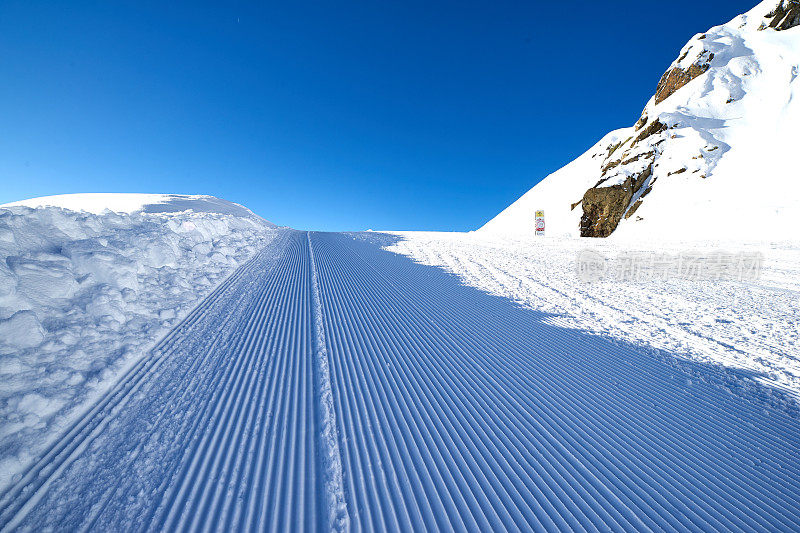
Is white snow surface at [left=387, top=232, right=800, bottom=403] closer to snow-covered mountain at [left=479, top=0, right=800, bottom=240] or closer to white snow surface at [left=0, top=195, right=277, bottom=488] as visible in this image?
white snow surface at [left=0, top=195, right=277, bottom=488]

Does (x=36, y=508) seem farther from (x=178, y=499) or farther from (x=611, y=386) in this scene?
(x=611, y=386)

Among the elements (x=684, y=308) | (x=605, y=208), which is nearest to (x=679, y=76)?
(x=605, y=208)

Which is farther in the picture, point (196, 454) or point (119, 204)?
point (119, 204)

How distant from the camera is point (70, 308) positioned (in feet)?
14.3

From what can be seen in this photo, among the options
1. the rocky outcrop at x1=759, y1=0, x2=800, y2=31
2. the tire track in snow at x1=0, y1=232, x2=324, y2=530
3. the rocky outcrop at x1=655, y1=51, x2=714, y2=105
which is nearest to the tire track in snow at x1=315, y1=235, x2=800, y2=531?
the tire track in snow at x1=0, y1=232, x2=324, y2=530

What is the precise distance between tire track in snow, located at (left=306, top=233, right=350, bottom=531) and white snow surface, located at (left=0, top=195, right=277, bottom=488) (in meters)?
2.18

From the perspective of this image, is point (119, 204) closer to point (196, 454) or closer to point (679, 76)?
point (196, 454)

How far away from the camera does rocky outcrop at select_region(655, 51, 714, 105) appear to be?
3969 cm

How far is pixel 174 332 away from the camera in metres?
4.54

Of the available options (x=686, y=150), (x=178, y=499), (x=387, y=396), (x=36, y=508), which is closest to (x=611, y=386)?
(x=387, y=396)

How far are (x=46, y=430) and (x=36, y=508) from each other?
2.98 feet

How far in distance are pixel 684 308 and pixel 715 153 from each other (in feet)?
105

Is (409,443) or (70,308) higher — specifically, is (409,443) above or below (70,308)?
below

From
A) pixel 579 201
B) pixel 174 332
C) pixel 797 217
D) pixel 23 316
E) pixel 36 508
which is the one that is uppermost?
pixel 579 201
